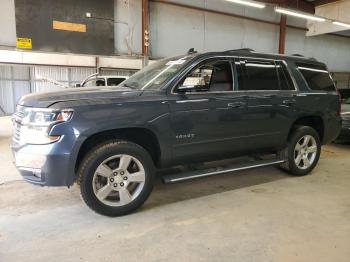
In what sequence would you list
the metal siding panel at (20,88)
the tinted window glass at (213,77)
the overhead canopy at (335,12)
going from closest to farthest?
the tinted window glass at (213,77) < the overhead canopy at (335,12) < the metal siding panel at (20,88)

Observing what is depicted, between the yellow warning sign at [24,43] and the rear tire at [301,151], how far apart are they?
9410mm

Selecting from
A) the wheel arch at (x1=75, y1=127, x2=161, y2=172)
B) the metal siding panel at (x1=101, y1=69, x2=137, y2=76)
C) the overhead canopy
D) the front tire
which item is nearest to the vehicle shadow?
the front tire

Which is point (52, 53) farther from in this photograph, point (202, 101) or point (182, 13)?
point (202, 101)

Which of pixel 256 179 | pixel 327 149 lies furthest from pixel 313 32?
Answer: pixel 256 179

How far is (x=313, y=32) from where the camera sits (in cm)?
1516

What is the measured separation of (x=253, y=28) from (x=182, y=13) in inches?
152

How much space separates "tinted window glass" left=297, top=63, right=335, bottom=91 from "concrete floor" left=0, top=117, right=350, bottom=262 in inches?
55.0

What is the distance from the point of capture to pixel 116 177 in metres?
3.06

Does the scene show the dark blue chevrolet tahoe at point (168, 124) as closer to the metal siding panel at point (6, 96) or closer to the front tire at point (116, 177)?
the front tire at point (116, 177)

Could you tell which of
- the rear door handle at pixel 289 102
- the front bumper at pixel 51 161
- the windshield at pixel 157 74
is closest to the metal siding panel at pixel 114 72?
the windshield at pixel 157 74

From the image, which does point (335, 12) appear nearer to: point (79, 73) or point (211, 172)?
point (79, 73)

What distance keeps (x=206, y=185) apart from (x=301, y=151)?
1531 millimetres

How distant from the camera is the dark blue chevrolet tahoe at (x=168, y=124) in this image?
2.77 metres

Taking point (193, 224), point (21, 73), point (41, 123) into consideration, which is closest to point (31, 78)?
point (21, 73)
